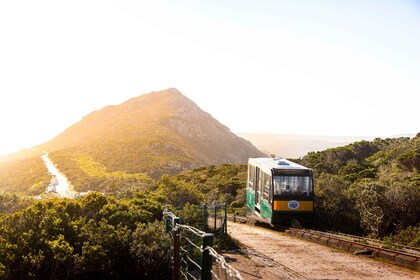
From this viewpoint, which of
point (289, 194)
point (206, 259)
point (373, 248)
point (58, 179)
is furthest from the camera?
point (58, 179)

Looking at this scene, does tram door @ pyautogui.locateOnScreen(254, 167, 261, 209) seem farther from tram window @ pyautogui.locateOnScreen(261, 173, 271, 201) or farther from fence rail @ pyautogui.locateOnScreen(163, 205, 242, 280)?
fence rail @ pyautogui.locateOnScreen(163, 205, 242, 280)

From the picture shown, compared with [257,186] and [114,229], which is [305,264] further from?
[257,186]

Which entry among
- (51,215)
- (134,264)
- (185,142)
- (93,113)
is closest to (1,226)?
(51,215)

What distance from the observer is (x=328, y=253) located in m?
14.3

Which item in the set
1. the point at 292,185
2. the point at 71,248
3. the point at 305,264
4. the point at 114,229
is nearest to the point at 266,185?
the point at 292,185

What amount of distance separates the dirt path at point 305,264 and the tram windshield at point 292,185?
480 centimetres

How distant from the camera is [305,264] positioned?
12242 millimetres

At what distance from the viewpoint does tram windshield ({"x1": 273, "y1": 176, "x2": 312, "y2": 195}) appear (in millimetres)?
20672

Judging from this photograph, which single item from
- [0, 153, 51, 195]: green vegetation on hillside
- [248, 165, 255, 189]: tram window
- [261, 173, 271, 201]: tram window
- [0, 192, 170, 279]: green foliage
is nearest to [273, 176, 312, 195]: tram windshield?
[261, 173, 271, 201]: tram window

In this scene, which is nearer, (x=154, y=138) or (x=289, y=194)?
(x=289, y=194)

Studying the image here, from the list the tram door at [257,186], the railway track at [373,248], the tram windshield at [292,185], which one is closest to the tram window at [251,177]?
the tram door at [257,186]

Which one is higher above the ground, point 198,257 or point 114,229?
point 114,229

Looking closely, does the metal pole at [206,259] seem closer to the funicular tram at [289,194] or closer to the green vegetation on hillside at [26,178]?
the funicular tram at [289,194]

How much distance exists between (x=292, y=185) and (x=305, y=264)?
29.2 feet
